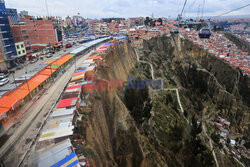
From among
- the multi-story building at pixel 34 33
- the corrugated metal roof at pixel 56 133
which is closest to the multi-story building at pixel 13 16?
the multi-story building at pixel 34 33

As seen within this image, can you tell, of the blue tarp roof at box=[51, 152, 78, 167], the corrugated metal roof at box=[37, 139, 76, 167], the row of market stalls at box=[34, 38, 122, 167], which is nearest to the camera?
the blue tarp roof at box=[51, 152, 78, 167]

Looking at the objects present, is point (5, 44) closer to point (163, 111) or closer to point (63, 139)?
point (63, 139)

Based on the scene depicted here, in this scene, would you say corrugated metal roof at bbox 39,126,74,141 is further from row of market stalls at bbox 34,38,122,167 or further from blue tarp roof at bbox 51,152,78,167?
blue tarp roof at bbox 51,152,78,167

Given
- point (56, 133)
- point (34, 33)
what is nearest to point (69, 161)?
point (56, 133)

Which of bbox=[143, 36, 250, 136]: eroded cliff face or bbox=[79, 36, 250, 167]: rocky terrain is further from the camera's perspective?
bbox=[143, 36, 250, 136]: eroded cliff face

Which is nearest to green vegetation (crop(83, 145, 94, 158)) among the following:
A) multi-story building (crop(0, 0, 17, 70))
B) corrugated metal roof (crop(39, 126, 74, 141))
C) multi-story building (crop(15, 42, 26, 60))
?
corrugated metal roof (crop(39, 126, 74, 141))

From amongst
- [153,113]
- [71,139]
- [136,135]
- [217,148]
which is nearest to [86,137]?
[71,139]
